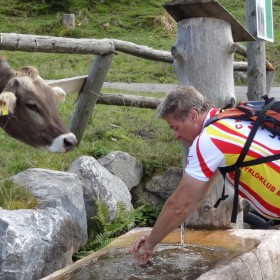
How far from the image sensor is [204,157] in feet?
13.4

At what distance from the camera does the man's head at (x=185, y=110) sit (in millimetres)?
4227

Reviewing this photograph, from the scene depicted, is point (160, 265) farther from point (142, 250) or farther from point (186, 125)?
point (186, 125)

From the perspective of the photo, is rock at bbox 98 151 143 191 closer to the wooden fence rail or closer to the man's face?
the wooden fence rail

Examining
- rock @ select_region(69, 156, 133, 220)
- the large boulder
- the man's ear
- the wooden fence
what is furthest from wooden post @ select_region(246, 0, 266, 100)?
the man's ear

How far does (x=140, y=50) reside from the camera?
830 cm

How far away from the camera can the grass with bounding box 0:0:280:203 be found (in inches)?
293

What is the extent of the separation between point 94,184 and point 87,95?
150cm

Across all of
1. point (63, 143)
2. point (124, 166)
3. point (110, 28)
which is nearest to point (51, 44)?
point (63, 143)

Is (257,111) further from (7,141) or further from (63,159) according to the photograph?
(7,141)

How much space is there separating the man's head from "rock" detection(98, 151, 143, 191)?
2945mm

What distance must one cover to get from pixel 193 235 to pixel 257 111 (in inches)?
77.4

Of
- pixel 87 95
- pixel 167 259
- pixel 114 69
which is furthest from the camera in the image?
pixel 114 69

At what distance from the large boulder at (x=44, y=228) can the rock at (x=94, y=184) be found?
0.33 metres

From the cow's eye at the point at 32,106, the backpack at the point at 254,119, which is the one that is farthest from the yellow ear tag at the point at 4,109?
the backpack at the point at 254,119
